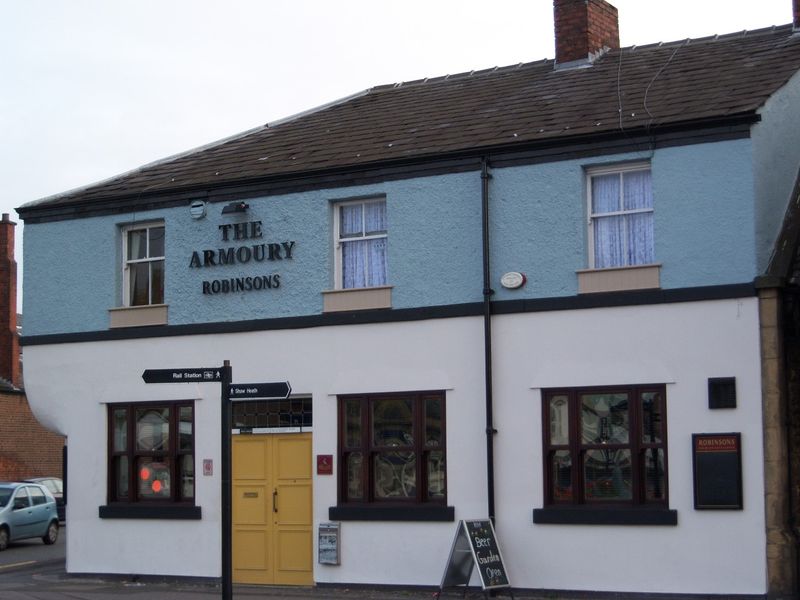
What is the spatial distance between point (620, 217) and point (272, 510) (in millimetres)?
6902

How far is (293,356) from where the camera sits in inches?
770

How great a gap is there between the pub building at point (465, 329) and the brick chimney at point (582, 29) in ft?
0.19

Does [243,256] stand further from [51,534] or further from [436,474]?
[51,534]

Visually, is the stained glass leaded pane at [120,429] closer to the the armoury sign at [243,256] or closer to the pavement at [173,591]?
the pavement at [173,591]

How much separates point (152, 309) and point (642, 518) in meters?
8.73

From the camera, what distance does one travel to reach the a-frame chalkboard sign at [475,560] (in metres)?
16.6

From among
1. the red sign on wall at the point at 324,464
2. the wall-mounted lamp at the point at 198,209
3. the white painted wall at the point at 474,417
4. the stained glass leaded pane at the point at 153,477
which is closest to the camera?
the white painted wall at the point at 474,417

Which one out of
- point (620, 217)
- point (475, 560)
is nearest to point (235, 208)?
point (620, 217)

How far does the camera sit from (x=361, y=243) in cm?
1941

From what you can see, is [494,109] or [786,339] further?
[494,109]

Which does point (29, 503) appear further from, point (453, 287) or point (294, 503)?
point (453, 287)

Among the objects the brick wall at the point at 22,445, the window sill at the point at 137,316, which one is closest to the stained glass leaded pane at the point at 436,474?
the window sill at the point at 137,316

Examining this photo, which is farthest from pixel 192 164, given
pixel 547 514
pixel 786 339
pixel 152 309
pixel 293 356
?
pixel 786 339

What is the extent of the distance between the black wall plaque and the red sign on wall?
554 cm
